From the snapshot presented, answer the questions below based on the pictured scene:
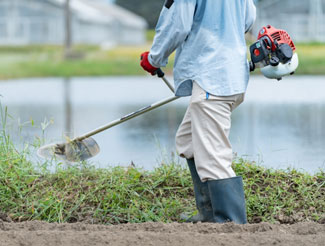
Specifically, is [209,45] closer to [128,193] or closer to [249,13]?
[249,13]

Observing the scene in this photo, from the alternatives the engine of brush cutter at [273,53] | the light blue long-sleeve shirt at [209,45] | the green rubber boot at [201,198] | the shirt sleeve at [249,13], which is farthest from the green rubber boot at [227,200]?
the shirt sleeve at [249,13]

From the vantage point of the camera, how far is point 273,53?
12.2ft

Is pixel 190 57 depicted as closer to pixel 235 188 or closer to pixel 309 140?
pixel 235 188

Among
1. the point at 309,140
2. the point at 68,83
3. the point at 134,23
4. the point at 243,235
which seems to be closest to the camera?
the point at 243,235

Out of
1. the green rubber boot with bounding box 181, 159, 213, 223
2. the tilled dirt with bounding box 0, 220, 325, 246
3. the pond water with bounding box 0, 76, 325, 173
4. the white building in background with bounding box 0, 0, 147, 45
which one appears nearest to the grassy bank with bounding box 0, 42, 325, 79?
the pond water with bounding box 0, 76, 325, 173

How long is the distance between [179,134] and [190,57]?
520 mm

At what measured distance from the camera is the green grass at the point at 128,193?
13.3 feet

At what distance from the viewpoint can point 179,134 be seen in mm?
3906

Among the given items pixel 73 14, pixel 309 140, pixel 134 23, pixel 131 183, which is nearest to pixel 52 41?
pixel 73 14

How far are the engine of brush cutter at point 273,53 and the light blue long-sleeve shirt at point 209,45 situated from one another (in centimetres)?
13

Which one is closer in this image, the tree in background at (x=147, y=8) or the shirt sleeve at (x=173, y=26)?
the shirt sleeve at (x=173, y=26)

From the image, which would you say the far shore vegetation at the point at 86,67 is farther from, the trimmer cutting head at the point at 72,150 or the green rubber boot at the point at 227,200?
the green rubber boot at the point at 227,200

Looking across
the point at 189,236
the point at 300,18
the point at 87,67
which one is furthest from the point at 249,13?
the point at 300,18

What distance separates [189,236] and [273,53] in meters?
1.28
